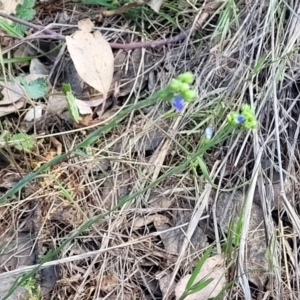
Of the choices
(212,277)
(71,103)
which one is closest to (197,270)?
(212,277)

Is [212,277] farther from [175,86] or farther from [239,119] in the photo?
[175,86]

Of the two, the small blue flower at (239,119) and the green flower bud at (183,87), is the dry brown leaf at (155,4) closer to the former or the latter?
the small blue flower at (239,119)

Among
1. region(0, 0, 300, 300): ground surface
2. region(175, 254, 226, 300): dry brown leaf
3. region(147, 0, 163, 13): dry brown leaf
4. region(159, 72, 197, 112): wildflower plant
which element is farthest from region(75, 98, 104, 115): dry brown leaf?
region(159, 72, 197, 112): wildflower plant

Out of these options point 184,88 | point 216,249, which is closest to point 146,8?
point 216,249

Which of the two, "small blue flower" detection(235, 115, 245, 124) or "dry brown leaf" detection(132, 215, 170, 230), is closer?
"small blue flower" detection(235, 115, 245, 124)

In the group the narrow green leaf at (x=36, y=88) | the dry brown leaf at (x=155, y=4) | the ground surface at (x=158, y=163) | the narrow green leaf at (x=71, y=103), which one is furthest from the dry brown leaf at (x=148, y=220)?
the dry brown leaf at (x=155, y=4)

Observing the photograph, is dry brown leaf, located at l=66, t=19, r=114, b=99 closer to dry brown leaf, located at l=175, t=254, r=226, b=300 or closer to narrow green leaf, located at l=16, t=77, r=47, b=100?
narrow green leaf, located at l=16, t=77, r=47, b=100
